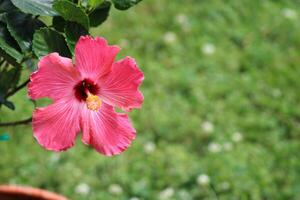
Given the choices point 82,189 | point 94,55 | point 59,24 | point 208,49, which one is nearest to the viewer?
point 94,55

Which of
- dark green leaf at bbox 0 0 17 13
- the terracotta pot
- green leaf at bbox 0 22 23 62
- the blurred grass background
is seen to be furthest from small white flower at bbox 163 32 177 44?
green leaf at bbox 0 22 23 62

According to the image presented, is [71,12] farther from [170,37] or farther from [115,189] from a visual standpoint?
[170,37]

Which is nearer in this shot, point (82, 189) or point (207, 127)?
point (82, 189)

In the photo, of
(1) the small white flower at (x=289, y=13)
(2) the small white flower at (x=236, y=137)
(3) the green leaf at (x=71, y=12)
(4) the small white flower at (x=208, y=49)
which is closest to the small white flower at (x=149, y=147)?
(2) the small white flower at (x=236, y=137)

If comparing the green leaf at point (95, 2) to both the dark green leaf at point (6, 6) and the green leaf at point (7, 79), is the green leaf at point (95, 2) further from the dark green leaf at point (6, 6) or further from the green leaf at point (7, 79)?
the green leaf at point (7, 79)

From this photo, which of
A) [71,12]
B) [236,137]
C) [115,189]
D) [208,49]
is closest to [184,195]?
[115,189]

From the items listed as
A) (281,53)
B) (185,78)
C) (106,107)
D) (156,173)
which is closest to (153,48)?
(185,78)
